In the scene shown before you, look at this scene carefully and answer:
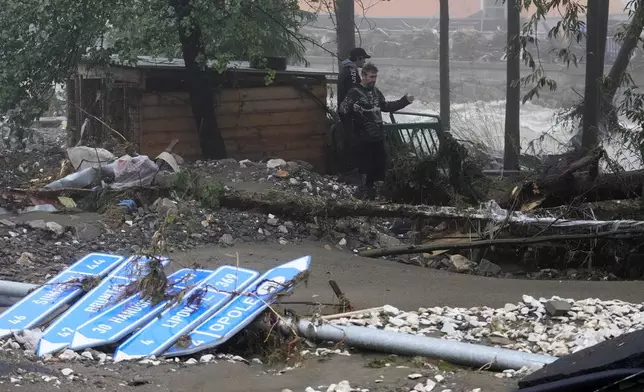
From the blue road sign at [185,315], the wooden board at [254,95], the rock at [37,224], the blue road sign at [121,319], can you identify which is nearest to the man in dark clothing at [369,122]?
the wooden board at [254,95]

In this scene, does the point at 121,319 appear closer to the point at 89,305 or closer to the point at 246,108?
the point at 89,305

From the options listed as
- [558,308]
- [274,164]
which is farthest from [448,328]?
[274,164]

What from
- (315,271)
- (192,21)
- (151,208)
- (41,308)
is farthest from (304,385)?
(192,21)

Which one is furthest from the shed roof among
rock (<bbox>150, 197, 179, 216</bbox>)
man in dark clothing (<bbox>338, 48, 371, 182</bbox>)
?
rock (<bbox>150, 197, 179, 216</bbox>)

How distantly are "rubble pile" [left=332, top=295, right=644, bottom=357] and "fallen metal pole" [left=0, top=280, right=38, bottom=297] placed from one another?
247 cm

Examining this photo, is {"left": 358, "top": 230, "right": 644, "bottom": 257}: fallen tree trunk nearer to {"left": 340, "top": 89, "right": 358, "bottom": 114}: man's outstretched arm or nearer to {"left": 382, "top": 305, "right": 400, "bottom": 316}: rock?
{"left": 382, "top": 305, "right": 400, "bottom": 316}: rock

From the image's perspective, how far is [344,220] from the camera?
31.4 feet

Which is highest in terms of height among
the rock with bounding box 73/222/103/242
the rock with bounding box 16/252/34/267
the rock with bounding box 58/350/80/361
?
the rock with bounding box 73/222/103/242

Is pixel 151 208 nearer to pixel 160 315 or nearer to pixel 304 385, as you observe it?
pixel 160 315

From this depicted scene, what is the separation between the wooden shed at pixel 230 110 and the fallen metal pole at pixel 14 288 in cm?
598

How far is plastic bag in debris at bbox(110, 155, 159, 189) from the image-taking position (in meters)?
10.1

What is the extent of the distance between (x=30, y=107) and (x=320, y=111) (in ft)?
14.3

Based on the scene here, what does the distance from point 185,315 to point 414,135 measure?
7.91 metres

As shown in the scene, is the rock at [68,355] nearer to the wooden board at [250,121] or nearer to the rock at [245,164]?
the rock at [245,164]
